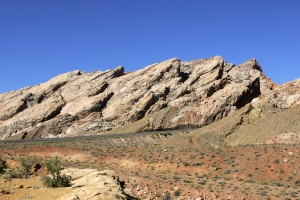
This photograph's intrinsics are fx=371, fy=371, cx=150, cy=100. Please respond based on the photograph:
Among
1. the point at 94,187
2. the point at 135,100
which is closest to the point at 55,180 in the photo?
the point at 94,187

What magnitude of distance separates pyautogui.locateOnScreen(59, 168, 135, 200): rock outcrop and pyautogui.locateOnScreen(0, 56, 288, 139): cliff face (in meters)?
51.2

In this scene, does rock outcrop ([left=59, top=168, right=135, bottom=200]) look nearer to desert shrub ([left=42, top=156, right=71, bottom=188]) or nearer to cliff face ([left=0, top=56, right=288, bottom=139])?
desert shrub ([left=42, top=156, right=71, bottom=188])

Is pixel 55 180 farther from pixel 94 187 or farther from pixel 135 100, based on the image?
pixel 135 100

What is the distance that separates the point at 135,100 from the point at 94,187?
67.0m

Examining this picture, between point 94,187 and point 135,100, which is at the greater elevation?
point 135,100

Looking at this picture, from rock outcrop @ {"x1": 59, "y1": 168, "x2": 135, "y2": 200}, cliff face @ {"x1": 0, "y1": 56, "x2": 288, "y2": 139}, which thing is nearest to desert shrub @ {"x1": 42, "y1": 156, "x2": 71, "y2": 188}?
rock outcrop @ {"x1": 59, "y1": 168, "x2": 135, "y2": 200}

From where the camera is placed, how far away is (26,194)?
22062 mm

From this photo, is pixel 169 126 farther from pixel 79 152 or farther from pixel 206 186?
pixel 206 186

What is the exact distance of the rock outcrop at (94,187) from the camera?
20109mm

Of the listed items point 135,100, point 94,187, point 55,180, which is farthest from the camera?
point 135,100

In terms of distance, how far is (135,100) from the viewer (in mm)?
89500

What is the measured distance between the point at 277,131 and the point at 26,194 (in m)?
46.7

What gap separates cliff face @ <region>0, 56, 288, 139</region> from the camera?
8194cm

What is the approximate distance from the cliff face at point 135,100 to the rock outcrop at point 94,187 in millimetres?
51216
